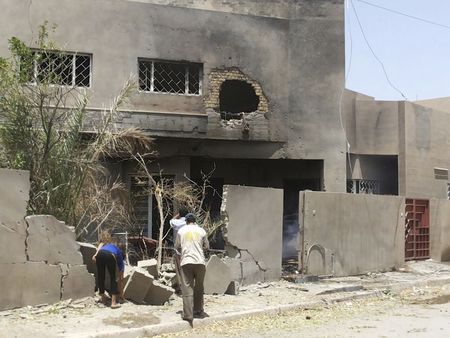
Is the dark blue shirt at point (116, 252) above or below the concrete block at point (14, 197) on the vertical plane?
below

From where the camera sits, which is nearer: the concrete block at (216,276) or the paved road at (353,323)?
the paved road at (353,323)

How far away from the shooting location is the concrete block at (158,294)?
29.4ft

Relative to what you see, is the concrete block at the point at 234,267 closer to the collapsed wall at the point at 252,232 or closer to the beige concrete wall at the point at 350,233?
the collapsed wall at the point at 252,232

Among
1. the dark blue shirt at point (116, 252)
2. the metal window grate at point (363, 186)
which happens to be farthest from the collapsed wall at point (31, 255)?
the metal window grate at point (363, 186)

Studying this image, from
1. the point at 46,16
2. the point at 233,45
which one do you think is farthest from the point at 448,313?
the point at 46,16

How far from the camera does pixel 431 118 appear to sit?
64.6 ft

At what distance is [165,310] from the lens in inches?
340

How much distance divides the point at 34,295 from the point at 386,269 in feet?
31.4

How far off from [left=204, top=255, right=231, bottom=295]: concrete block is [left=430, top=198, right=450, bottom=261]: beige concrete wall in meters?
9.05

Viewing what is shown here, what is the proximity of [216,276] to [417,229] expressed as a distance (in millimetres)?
8579

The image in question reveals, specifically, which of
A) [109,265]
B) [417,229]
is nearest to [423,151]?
[417,229]

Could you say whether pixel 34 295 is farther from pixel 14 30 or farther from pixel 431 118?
pixel 431 118

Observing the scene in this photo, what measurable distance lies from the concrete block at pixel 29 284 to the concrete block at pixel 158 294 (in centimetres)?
142

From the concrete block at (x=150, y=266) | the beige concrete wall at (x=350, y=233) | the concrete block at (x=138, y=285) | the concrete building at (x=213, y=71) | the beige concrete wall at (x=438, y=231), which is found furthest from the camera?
the beige concrete wall at (x=438, y=231)
